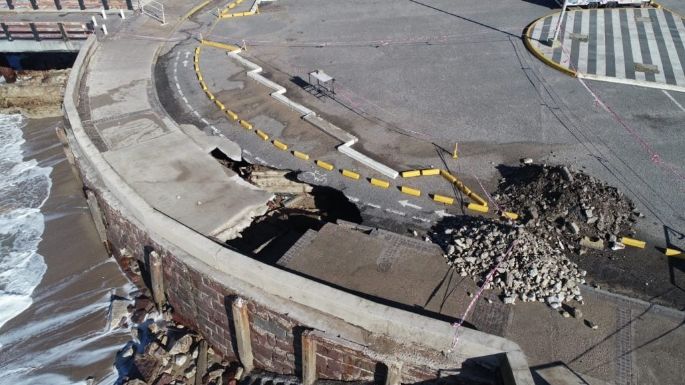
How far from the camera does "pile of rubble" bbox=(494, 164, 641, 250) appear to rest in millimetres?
15109

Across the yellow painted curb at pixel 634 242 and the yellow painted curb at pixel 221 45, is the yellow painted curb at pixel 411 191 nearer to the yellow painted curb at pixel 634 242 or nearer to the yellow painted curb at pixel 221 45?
the yellow painted curb at pixel 634 242

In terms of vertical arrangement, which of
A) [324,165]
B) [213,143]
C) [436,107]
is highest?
[213,143]

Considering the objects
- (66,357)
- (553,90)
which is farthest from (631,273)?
(66,357)

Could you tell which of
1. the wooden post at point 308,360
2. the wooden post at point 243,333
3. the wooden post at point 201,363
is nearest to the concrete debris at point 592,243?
the wooden post at point 308,360

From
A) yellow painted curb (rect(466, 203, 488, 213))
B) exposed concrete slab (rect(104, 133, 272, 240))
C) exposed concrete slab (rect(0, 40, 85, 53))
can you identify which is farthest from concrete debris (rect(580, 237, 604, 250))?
Answer: exposed concrete slab (rect(0, 40, 85, 53))

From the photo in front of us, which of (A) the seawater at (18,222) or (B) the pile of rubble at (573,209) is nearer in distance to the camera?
(B) the pile of rubble at (573,209)

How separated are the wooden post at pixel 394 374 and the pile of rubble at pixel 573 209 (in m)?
6.23

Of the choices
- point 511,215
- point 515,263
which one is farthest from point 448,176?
point 515,263

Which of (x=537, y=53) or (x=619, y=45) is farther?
(x=619, y=45)

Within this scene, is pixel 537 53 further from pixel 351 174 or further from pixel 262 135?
pixel 262 135

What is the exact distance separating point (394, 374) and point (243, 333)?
4.47 m

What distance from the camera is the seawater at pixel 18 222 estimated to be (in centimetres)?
1778

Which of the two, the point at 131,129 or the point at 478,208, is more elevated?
the point at 131,129

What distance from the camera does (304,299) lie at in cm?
1277
